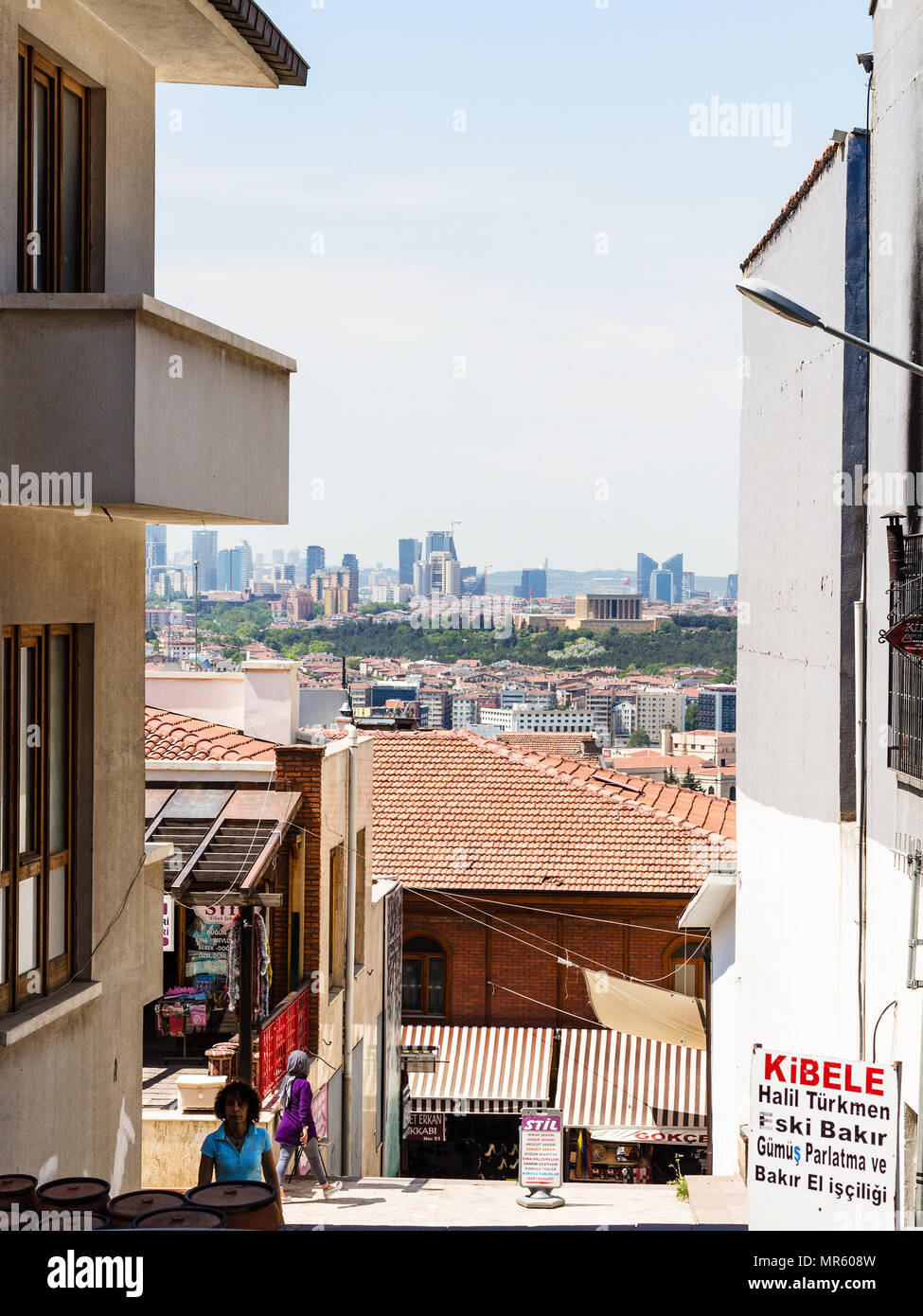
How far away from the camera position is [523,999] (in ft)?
87.5

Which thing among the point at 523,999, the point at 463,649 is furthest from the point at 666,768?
the point at 523,999

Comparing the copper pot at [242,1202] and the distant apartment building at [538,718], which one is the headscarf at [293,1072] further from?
the distant apartment building at [538,718]

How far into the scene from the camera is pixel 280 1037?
15812 mm

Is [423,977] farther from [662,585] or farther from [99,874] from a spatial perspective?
[662,585]

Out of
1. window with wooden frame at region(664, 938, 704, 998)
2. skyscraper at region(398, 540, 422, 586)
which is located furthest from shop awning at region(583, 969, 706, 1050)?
skyscraper at region(398, 540, 422, 586)

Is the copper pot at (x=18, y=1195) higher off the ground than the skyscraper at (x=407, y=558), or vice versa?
the skyscraper at (x=407, y=558)

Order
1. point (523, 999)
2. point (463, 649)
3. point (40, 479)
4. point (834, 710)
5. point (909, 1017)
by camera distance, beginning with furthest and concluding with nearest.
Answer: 1. point (463, 649)
2. point (523, 999)
3. point (834, 710)
4. point (909, 1017)
5. point (40, 479)

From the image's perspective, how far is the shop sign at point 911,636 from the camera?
349 inches

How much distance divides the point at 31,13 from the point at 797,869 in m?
9.94

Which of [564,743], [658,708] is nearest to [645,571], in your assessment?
[658,708]

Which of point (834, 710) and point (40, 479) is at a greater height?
point (40, 479)

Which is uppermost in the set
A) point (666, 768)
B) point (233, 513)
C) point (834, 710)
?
point (233, 513)

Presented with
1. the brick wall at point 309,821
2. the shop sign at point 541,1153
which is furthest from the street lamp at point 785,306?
the shop sign at point 541,1153

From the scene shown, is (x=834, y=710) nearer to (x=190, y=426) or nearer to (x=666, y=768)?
(x=190, y=426)
